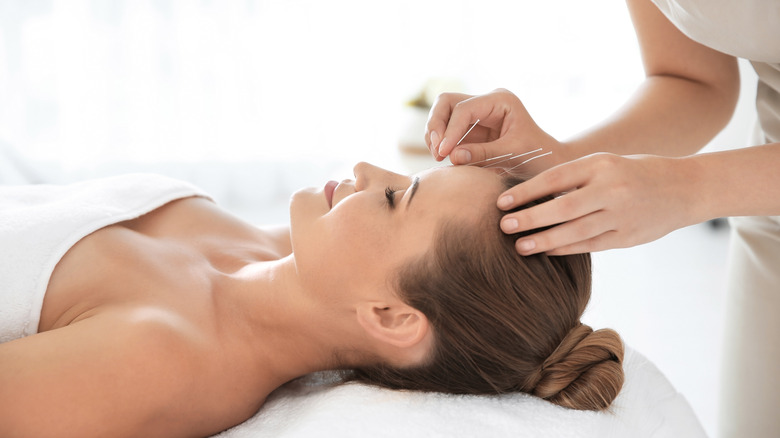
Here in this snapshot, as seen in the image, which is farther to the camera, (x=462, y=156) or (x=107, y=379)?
(x=462, y=156)

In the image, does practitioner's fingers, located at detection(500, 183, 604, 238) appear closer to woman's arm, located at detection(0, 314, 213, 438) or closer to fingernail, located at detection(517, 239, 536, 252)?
fingernail, located at detection(517, 239, 536, 252)

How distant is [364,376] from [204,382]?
33 centimetres

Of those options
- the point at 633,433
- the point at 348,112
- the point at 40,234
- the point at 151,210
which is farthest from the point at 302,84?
the point at 633,433

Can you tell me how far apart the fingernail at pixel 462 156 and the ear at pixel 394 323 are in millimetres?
328

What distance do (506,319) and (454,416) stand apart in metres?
0.20

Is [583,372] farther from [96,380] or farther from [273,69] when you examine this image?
[273,69]

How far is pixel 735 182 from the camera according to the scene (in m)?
1.13

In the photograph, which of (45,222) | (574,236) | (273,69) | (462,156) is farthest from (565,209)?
(273,69)

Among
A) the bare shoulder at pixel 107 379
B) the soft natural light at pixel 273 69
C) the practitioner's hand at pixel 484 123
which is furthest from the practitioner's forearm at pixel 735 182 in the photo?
the soft natural light at pixel 273 69

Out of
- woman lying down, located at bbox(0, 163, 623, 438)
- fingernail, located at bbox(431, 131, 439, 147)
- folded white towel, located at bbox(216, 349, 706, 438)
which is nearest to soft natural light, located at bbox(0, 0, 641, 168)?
fingernail, located at bbox(431, 131, 439, 147)

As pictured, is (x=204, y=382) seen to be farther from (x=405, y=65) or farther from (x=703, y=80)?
(x=405, y=65)

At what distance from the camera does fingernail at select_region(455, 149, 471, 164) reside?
1425 millimetres

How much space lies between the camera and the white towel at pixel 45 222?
4.25ft

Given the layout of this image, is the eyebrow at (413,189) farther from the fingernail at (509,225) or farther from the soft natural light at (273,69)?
the soft natural light at (273,69)
